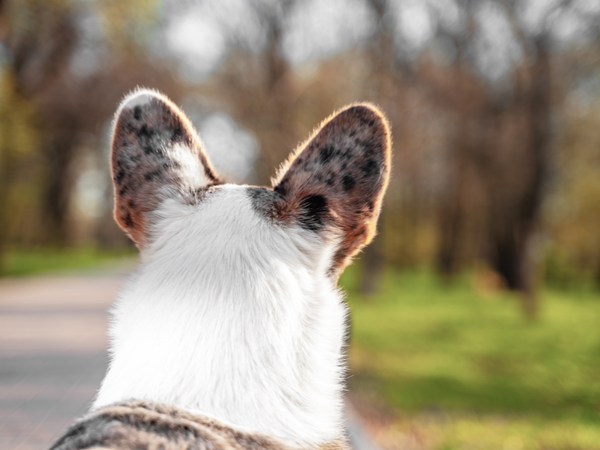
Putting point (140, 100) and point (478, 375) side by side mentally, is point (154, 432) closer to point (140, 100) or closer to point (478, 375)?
point (140, 100)

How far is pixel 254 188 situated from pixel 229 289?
407mm

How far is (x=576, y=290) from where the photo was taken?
24.4 meters

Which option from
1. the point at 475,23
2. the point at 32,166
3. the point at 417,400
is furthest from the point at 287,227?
the point at 32,166

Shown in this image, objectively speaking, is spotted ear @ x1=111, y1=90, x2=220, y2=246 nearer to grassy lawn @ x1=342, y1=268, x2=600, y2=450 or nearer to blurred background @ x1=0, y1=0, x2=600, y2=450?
grassy lawn @ x1=342, y1=268, x2=600, y2=450

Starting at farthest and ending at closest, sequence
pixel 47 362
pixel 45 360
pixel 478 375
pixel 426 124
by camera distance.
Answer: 1. pixel 426 124
2. pixel 478 375
3. pixel 45 360
4. pixel 47 362

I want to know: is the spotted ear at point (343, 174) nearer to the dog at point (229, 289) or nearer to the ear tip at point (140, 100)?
the dog at point (229, 289)

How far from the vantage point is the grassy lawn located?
5848 millimetres

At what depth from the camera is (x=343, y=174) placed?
1645mm

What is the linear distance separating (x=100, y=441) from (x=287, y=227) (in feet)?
2.56

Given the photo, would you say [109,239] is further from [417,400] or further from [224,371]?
[224,371]

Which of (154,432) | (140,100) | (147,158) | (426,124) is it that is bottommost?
(154,432)

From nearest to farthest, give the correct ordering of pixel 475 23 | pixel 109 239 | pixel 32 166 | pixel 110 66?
pixel 475 23 → pixel 110 66 → pixel 32 166 → pixel 109 239

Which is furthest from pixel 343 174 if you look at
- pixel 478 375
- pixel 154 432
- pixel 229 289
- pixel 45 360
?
pixel 45 360

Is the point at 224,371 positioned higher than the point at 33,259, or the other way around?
the point at 33,259
